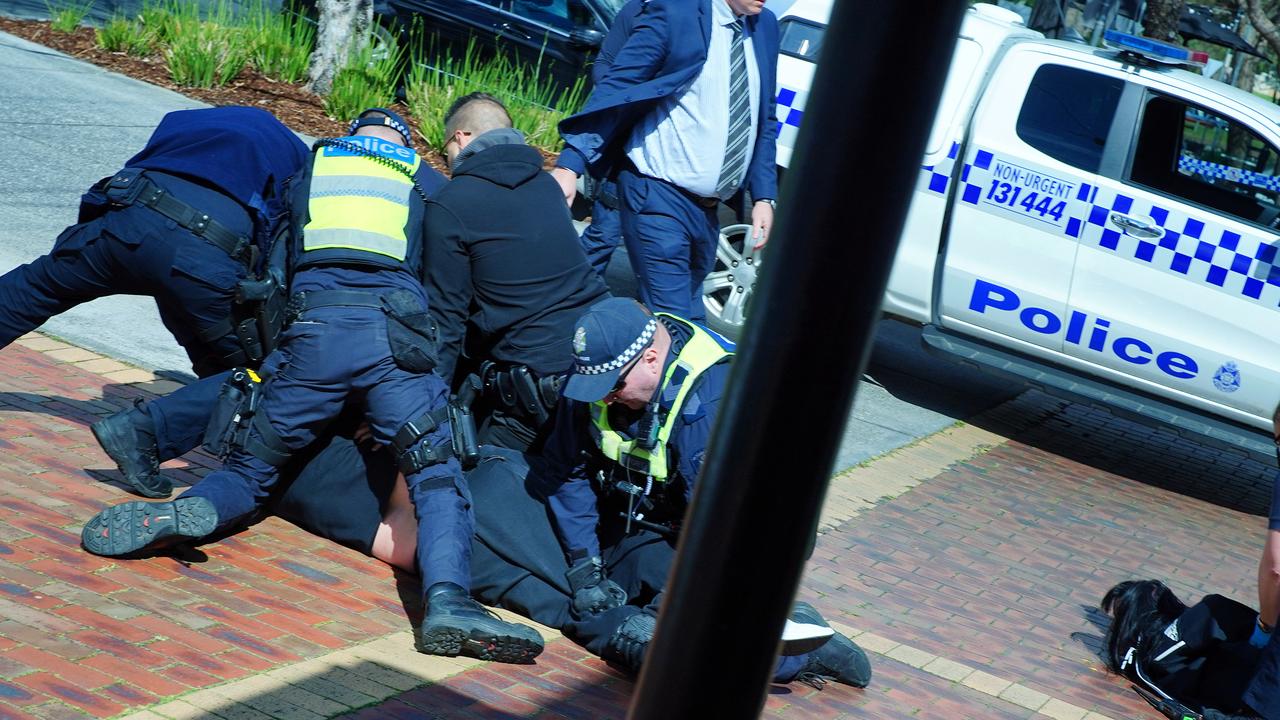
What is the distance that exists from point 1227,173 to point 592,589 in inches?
208

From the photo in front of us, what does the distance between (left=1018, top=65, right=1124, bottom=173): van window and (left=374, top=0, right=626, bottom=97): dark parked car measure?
5.04 m

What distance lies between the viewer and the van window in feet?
25.5

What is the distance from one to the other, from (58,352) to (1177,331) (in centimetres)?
569

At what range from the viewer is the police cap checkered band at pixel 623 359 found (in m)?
4.18

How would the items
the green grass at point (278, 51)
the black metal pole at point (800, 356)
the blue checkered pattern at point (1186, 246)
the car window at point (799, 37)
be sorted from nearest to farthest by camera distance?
the black metal pole at point (800, 356)
the blue checkered pattern at point (1186, 246)
the car window at point (799, 37)
the green grass at point (278, 51)

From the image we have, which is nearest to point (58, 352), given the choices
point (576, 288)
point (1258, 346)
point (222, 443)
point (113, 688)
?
point (222, 443)

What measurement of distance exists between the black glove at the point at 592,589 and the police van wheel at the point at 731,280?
162 inches

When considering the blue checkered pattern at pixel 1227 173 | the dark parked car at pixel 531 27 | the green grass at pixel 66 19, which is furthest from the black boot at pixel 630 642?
the green grass at pixel 66 19

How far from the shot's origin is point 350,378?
455cm

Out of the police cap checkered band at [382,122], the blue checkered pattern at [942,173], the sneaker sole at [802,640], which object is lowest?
the sneaker sole at [802,640]

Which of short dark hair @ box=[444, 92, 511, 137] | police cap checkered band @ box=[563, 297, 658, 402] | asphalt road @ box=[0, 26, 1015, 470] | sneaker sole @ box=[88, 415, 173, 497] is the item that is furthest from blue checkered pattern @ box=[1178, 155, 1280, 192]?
sneaker sole @ box=[88, 415, 173, 497]

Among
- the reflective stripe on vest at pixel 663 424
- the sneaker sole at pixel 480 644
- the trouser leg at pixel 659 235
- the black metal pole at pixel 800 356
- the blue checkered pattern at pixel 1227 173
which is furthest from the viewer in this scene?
Answer: the blue checkered pattern at pixel 1227 173

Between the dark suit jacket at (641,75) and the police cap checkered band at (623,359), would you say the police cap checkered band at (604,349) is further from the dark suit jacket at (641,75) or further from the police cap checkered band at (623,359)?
the dark suit jacket at (641,75)

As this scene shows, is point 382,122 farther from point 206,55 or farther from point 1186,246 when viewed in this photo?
point 206,55
